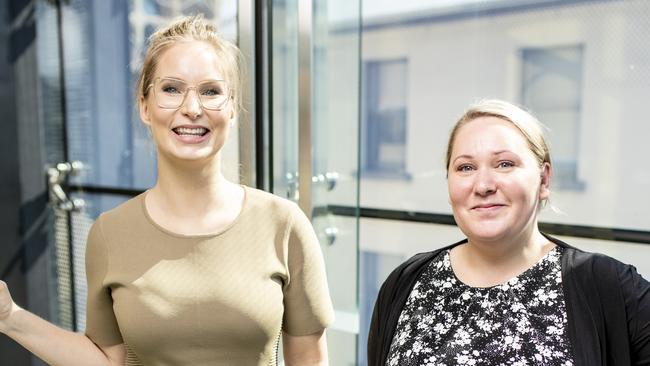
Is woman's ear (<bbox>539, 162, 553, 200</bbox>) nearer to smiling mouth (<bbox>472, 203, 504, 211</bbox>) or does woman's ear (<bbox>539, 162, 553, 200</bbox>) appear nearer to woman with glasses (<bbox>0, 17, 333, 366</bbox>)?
smiling mouth (<bbox>472, 203, 504, 211</bbox>)

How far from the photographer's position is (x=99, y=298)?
3.98 ft

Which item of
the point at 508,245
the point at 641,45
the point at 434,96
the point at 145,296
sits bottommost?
the point at 145,296

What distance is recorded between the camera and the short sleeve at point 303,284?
1233 millimetres

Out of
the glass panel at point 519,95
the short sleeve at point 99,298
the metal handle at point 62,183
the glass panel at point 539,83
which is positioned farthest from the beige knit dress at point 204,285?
the metal handle at point 62,183

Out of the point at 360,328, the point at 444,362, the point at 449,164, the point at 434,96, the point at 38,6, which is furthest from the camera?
the point at 38,6

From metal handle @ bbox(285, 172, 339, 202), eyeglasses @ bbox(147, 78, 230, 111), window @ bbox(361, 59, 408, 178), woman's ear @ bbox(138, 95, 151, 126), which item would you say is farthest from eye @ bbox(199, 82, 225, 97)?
window @ bbox(361, 59, 408, 178)

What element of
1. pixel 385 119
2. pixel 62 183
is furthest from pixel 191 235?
pixel 62 183

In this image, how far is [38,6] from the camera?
2609 millimetres

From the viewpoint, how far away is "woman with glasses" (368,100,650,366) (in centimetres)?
104

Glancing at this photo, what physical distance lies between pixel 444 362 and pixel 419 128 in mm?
1075

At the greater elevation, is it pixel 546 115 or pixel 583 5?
pixel 583 5

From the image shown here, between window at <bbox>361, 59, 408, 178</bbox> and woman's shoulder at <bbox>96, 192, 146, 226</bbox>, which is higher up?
window at <bbox>361, 59, 408, 178</bbox>

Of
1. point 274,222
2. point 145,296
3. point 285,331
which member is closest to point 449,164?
point 274,222

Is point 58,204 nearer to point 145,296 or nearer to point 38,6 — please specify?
point 38,6
